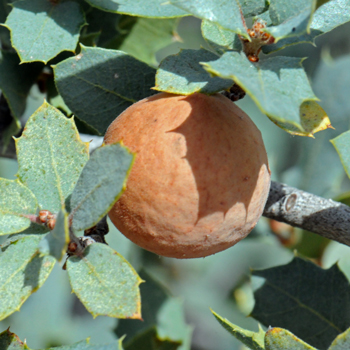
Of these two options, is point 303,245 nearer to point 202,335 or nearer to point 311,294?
point 311,294

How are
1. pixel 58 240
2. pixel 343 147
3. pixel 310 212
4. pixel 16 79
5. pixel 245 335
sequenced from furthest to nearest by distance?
pixel 16 79
pixel 310 212
pixel 245 335
pixel 343 147
pixel 58 240

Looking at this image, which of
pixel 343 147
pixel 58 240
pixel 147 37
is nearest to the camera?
pixel 58 240

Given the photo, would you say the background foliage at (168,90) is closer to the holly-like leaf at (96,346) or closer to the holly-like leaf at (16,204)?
the holly-like leaf at (16,204)

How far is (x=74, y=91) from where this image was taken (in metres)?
1.00

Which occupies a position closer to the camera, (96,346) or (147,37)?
(96,346)

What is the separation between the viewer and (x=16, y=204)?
81 cm

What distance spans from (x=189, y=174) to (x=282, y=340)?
37cm

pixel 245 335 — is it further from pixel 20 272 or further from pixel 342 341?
pixel 20 272

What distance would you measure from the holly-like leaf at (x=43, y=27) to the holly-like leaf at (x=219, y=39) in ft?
1.22

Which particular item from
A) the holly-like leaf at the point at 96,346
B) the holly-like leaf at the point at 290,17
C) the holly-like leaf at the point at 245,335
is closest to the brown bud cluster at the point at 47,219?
the holly-like leaf at the point at 96,346

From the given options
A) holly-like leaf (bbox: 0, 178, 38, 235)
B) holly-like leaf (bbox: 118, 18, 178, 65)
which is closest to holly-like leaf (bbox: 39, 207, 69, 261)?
holly-like leaf (bbox: 0, 178, 38, 235)

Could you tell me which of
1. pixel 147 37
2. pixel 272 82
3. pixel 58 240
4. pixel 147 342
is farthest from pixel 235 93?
pixel 147 342

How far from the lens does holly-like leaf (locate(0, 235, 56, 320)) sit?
0.76 metres

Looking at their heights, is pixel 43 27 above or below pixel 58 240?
above
